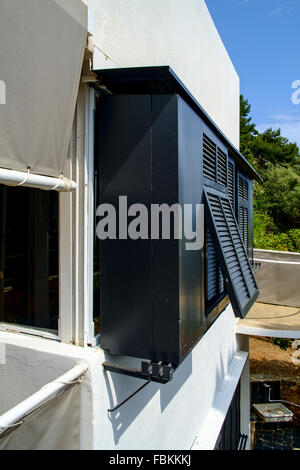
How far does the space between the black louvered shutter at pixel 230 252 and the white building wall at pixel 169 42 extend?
4.97 ft

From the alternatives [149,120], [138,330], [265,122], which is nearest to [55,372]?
[138,330]

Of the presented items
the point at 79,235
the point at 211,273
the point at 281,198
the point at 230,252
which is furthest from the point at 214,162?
the point at 281,198

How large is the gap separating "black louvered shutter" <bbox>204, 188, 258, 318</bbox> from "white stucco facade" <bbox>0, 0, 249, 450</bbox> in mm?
1202

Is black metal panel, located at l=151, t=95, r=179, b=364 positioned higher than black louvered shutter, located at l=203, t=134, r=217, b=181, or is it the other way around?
black louvered shutter, located at l=203, t=134, r=217, b=181

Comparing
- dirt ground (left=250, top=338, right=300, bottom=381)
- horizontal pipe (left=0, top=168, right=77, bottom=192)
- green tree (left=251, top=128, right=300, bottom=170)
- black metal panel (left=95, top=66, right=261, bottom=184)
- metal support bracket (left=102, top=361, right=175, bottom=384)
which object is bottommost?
dirt ground (left=250, top=338, right=300, bottom=381)

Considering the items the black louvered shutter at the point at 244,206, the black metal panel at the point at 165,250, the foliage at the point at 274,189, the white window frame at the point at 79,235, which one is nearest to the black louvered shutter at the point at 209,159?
the black metal panel at the point at 165,250

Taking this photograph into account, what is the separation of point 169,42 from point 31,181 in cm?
307

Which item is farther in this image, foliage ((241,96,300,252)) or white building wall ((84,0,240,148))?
foliage ((241,96,300,252))

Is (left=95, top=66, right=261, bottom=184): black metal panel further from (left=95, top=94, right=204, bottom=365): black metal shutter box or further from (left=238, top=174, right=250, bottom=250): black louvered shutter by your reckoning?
(left=238, top=174, right=250, bottom=250): black louvered shutter

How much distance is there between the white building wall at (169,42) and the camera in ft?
8.61

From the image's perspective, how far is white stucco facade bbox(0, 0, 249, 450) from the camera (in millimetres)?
2410

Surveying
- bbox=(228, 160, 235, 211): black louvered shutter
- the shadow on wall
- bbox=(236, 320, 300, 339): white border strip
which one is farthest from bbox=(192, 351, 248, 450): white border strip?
bbox=(228, 160, 235, 211): black louvered shutter

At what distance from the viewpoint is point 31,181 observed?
6.20 ft

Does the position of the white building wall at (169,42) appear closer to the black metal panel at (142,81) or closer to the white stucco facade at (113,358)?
the white stucco facade at (113,358)
